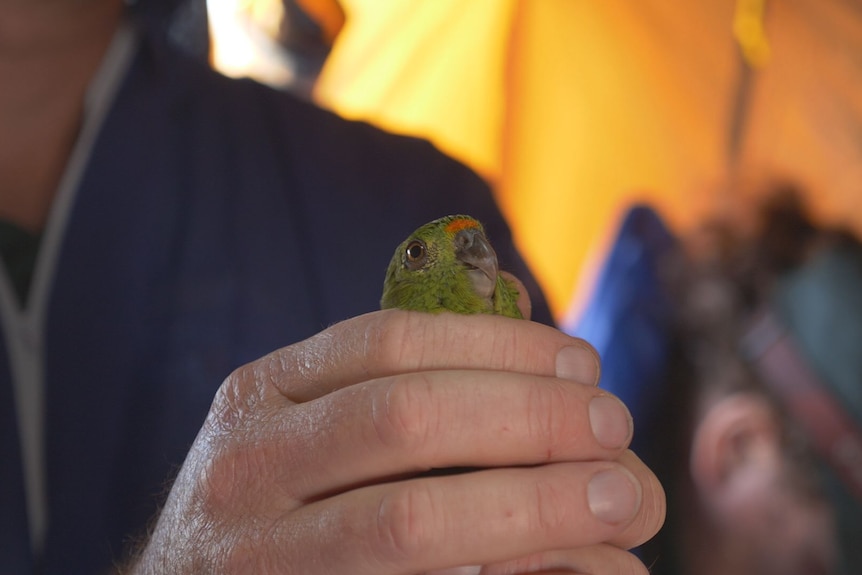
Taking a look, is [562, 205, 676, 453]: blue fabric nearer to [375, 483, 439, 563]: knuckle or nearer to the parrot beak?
the parrot beak

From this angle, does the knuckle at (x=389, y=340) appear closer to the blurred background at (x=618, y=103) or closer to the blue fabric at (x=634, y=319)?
the blue fabric at (x=634, y=319)

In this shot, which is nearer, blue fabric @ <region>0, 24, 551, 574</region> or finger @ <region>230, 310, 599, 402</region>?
finger @ <region>230, 310, 599, 402</region>

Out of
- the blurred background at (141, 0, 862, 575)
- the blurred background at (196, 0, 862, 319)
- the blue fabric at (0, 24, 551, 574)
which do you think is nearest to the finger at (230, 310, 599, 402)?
the blue fabric at (0, 24, 551, 574)

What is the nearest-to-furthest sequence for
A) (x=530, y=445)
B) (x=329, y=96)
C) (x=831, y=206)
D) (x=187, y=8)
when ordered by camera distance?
(x=530, y=445), (x=187, y=8), (x=329, y=96), (x=831, y=206)

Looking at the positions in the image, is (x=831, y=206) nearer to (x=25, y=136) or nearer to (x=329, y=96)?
(x=329, y=96)

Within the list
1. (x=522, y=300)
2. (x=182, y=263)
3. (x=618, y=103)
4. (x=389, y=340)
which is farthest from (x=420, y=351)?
(x=618, y=103)

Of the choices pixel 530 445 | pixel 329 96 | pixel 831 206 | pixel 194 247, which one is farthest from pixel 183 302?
pixel 831 206

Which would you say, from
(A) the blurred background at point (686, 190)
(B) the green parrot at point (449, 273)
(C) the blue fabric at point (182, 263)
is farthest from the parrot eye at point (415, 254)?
(A) the blurred background at point (686, 190)
